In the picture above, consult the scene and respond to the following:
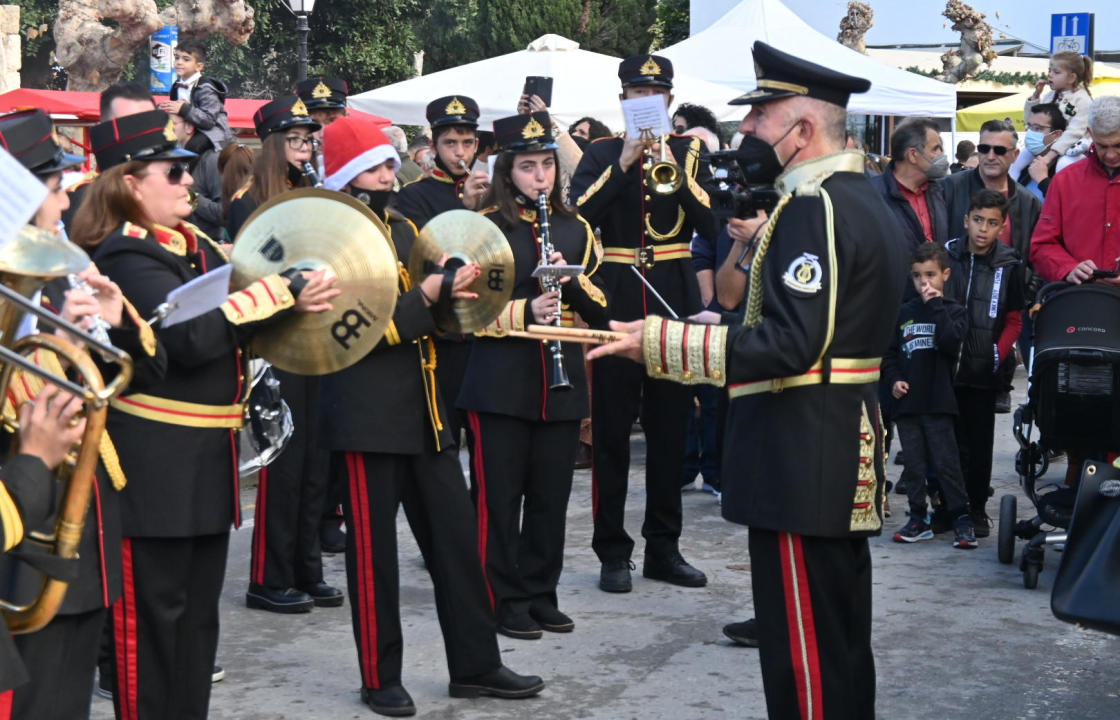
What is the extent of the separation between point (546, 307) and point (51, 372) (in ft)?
10.1

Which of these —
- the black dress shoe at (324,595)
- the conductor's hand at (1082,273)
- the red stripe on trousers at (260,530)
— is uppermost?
the conductor's hand at (1082,273)

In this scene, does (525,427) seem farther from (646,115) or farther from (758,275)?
(758,275)

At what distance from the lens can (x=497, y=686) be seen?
5.54 metres

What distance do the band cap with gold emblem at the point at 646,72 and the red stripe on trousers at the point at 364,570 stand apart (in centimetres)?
283

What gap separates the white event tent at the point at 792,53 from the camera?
55.7 feet

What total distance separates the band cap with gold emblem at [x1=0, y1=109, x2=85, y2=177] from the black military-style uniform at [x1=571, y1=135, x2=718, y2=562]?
3688 millimetres

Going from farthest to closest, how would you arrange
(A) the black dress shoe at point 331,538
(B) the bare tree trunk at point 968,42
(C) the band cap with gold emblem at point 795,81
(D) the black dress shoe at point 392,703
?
(B) the bare tree trunk at point 968,42 → (A) the black dress shoe at point 331,538 → (D) the black dress shoe at point 392,703 → (C) the band cap with gold emblem at point 795,81

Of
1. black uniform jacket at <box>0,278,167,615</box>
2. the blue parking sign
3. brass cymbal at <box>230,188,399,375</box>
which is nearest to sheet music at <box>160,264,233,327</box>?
black uniform jacket at <box>0,278,167,615</box>

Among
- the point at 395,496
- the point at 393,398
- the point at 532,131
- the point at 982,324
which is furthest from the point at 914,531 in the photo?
the point at 393,398

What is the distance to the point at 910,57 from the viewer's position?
34.3 metres

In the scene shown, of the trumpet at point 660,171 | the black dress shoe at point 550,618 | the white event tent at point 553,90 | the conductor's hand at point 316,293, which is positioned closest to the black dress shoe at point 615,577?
the black dress shoe at point 550,618

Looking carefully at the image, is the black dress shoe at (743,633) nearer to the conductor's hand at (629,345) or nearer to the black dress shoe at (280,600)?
the black dress shoe at (280,600)

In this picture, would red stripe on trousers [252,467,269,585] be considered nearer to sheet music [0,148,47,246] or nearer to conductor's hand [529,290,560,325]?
conductor's hand [529,290,560,325]

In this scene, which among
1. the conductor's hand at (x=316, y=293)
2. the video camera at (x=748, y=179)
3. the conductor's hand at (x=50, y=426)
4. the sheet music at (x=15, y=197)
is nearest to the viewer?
the sheet music at (x=15, y=197)
